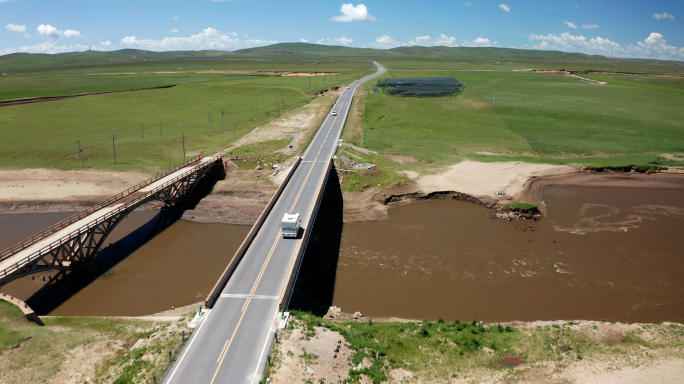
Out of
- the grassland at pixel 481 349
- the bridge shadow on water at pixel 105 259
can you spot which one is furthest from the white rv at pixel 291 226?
the bridge shadow on water at pixel 105 259

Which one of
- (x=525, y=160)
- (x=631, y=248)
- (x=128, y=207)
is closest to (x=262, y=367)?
(x=128, y=207)

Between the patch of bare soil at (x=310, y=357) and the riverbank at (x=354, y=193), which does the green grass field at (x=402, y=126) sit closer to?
the riverbank at (x=354, y=193)

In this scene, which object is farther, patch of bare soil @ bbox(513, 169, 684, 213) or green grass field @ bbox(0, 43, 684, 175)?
green grass field @ bbox(0, 43, 684, 175)

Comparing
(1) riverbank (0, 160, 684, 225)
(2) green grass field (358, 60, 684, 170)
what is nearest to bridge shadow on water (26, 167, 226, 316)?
(1) riverbank (0, 160, 684, 225)

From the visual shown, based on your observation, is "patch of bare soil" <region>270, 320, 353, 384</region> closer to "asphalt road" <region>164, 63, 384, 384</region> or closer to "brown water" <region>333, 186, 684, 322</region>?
"asphalt road" <region>164, 63, 384, 384</region>

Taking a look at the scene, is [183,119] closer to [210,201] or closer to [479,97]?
[210,201]
